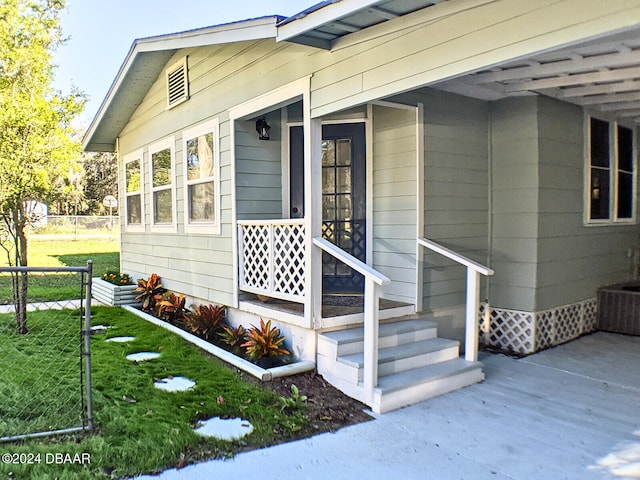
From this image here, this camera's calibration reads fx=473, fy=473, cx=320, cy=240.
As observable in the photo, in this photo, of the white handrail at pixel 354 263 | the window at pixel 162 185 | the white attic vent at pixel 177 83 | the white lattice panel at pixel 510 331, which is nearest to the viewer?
the white handrail at pixel 354 263

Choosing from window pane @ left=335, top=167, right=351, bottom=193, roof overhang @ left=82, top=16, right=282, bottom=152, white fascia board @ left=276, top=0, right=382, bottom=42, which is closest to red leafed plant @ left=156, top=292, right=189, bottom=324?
window pane @ left=335, top=167, right=351, bottom=193

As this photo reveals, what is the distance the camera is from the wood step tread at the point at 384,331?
4.33 meters

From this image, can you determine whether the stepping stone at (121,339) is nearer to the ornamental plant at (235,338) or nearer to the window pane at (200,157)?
the ornamental plant at (235,338)

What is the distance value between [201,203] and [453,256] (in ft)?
11.8

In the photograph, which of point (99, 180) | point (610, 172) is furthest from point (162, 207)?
point (99, 180)

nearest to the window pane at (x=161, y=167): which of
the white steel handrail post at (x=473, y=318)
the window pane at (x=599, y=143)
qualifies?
the white steel handrail post at (x=473, y=318)

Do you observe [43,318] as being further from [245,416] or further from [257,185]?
[245,416]

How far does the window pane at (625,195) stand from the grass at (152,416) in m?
5.74

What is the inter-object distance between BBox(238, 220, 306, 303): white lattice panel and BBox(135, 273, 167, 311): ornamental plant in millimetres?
2806

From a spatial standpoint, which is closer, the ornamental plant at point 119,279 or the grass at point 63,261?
the ornamental plant at point 119,279

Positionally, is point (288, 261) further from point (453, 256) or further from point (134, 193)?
point (134, 193)

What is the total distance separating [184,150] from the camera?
273 inches

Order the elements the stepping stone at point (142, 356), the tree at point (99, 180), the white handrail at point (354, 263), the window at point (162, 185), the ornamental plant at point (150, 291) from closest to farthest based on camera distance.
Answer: the white handrail at point (354, 263) < the stepping stone at point (142, 356) < the window at point (162, 185) < the ornamental plant at point (150, 291) < the tree at point (99, 180)

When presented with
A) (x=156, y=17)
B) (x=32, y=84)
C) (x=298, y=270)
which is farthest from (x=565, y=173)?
(x=156, y=17)
